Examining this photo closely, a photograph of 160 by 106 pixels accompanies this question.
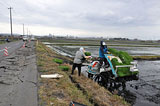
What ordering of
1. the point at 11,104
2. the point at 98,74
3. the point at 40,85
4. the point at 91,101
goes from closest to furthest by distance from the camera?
the point at 11,104 < the point at 91,101 < the point at 40,85 < the point at 98,74

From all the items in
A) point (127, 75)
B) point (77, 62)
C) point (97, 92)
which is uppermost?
point (77, 62)

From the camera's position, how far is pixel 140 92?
7508 millimetres

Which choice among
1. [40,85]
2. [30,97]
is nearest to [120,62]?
[40,85]

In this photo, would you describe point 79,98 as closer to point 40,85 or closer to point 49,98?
point 49,98

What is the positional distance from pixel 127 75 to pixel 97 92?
2.57 meters

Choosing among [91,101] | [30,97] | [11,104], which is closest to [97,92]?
[91,101]

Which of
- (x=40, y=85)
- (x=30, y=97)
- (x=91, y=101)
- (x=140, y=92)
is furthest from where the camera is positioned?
(x=140, y=92)

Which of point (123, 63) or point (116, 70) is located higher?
point (123, 63)

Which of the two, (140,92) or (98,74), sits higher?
(98,74)

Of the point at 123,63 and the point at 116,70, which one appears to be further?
the point at 123,63

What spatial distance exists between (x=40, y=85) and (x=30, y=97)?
48.1 inches

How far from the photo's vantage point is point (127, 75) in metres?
7.52

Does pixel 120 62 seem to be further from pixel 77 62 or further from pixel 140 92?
pixel 77 62

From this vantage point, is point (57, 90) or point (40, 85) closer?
point (57, 90)
